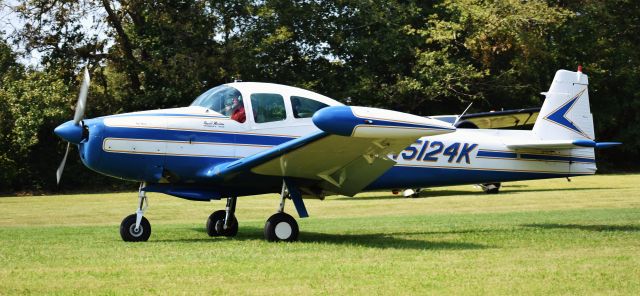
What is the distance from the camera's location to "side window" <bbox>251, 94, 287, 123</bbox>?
41.7 ft

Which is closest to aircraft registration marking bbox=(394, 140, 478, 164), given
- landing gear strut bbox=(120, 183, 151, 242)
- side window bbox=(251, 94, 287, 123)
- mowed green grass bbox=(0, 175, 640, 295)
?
mowed green grass bbox=(0, 175, 640, 295)

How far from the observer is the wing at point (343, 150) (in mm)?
10172

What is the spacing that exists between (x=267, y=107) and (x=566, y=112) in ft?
18.4

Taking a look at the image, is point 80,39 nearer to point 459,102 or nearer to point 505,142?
point 459,102

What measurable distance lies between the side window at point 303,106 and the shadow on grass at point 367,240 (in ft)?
6.20

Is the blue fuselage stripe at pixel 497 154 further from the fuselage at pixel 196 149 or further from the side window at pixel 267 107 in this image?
the side window at pixel 267 107

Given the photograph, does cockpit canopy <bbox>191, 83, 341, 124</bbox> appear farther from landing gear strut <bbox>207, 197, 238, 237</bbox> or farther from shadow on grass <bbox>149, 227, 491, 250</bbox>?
shadow on grass <bbox>149, 227, 491, 250</bbox>

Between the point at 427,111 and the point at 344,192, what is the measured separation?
90.1 feet

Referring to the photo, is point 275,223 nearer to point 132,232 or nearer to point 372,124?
point 132,232

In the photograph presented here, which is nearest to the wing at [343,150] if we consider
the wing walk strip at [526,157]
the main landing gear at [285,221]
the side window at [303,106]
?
the main landing gear at [285,221]

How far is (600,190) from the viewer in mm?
27562

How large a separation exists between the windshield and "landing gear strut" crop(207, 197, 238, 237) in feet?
5.47

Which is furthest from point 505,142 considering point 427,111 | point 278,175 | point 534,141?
point 427,111

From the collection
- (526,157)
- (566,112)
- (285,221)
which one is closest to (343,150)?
(285,221)
